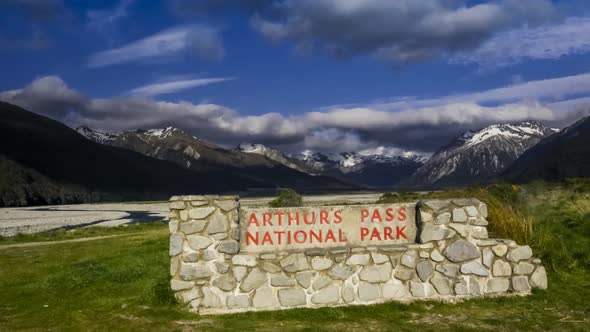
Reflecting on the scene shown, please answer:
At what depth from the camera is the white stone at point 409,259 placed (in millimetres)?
10203

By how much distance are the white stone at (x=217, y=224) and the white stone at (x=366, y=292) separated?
9.96ft

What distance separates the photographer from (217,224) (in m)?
10.1

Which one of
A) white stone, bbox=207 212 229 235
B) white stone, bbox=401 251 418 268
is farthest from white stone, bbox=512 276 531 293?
white stone, bbox=207 212 229 235

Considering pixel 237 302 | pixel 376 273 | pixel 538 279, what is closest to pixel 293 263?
pixel 237 302

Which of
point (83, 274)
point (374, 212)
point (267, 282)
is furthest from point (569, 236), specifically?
point (83, 274)

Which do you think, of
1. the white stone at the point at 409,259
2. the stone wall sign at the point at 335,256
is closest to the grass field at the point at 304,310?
the stone wall sign at the point at 335,256

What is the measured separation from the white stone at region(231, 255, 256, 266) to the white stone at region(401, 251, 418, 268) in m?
3.12

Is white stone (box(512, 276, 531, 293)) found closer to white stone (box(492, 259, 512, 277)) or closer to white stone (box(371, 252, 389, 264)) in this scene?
white stone (box(492, 259, 512, 277))

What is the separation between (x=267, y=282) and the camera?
9.99 m

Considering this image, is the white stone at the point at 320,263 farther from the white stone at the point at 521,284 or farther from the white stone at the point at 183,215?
the white stone at the point at 521,284

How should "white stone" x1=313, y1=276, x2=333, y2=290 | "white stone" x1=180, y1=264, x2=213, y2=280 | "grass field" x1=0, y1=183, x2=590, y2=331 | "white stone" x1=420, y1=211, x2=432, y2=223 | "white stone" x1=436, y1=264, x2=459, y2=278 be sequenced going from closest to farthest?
"grass field" x1=0, y1=183, x2=590, y2=331
"white stone" x1=180, y1=264, x2=213, y2=280
"white stone" x1=313, y1=276, x2=333, y2=290
"white stone" x1=436, y1=264, x2=459, y2=278
"white stone" x1=420, y1=211, x2=432, y2=223

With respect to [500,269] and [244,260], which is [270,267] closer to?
[244,260]

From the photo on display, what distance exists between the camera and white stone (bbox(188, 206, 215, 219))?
1006cm

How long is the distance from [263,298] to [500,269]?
5.07 m
